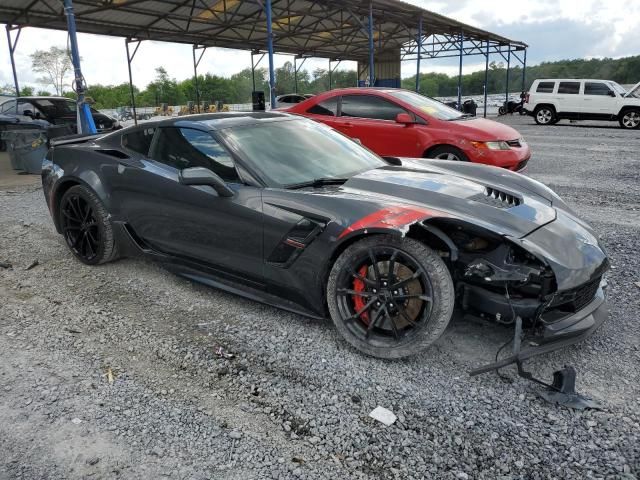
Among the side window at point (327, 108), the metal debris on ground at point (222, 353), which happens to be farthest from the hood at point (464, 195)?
the side window at point (327, 108)

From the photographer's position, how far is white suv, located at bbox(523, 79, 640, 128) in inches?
654

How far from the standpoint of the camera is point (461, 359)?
2.61 metres

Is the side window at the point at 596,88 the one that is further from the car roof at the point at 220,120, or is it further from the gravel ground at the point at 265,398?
the car roof at the point at 220,120

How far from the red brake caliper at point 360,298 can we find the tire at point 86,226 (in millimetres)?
2182

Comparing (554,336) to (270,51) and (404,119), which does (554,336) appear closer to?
(404,119)

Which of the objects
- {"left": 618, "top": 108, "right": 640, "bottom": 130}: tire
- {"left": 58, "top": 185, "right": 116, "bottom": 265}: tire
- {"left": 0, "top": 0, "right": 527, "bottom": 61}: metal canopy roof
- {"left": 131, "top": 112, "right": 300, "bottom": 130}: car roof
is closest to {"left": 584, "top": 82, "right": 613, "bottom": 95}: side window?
{"left": 618, "top": 108, "right": 640, "bottom": 130}: tire

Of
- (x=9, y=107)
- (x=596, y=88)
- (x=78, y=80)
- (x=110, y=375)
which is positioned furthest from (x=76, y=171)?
(x=596, y=88)

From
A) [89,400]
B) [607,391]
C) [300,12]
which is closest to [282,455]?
[89,400]

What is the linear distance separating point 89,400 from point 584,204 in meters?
5.79

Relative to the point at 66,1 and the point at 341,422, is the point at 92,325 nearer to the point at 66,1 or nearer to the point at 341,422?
the point at 341,422

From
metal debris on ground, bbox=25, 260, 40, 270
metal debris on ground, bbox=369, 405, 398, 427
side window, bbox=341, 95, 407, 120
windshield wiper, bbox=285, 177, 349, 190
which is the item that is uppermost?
side window, bbox=341, 95, 407, 120

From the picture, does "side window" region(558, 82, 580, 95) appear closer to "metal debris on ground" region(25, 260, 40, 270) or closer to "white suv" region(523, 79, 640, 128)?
"white suv" region(523, 79, 640, 128)

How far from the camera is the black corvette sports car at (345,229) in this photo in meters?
2.39

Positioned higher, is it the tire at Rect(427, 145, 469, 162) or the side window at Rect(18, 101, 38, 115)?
the side window at Rect(18, 101, 38, 115)
